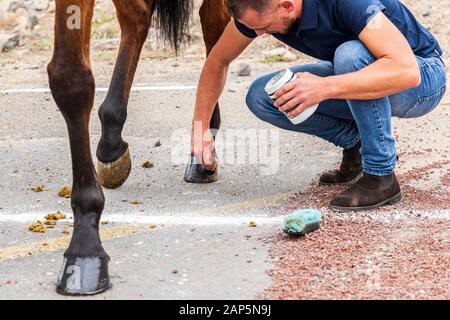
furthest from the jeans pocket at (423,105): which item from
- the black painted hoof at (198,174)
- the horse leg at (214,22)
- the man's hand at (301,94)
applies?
the horse leg at (214,22)

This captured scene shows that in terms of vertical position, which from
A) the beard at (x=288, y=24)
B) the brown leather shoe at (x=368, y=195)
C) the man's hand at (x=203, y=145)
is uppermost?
the beard at (x=288, y=24)

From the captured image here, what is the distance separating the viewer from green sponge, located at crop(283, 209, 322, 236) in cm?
398

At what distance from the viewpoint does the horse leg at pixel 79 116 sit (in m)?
3.57

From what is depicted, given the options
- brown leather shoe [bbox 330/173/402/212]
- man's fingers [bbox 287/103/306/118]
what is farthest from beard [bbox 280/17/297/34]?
brown leather shoe [bbox 330/173/402/212]

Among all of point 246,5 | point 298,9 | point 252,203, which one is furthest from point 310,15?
point 252,203

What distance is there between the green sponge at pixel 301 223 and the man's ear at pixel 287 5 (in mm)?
899

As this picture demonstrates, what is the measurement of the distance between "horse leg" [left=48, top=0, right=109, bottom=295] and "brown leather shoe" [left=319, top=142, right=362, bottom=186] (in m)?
1.58

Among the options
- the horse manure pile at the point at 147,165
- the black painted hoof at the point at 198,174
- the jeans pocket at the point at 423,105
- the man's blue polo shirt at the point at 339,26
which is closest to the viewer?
the man's blue polo shirt at the point at 339,26

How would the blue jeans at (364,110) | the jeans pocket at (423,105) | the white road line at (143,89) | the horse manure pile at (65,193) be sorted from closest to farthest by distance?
the blue jeans at (364,110)
the jeans pocket at (423,105)
the horse manure pile at (65,193)
the white road line at (143,89)

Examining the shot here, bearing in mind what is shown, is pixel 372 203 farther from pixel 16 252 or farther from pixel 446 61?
pixel 446 61

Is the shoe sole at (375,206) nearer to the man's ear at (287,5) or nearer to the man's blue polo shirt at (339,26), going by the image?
the man's blue polo shirt at (339,26)

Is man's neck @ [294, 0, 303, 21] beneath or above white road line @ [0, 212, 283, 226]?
above

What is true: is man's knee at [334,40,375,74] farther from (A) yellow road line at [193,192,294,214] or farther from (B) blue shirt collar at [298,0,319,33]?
(A) yellow road line at [193,192,294,214]

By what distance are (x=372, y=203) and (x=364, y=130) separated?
1.15 feet
